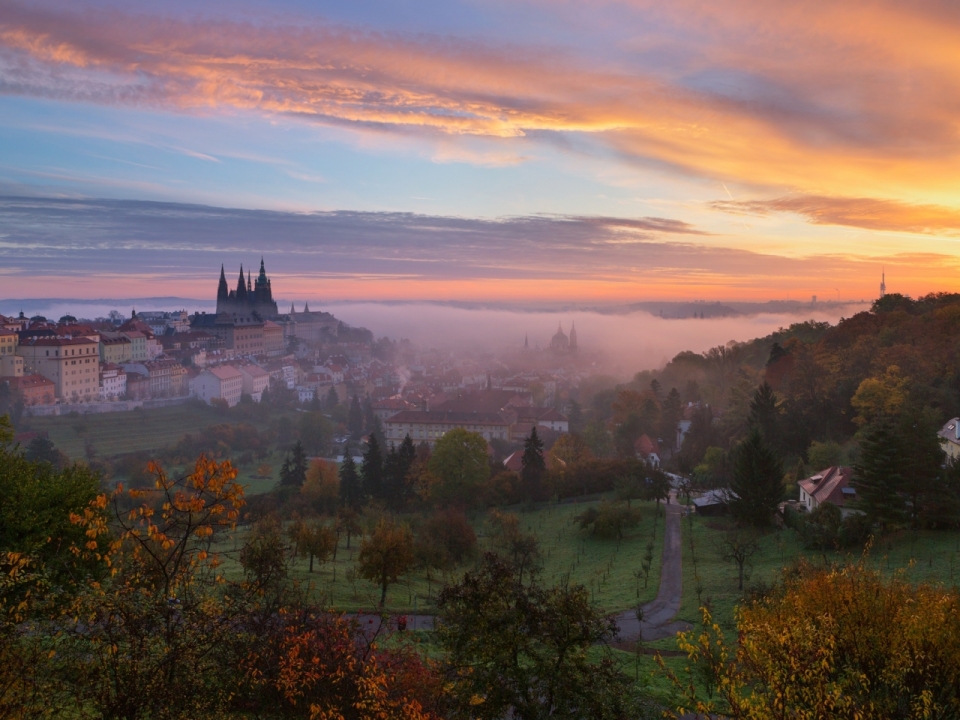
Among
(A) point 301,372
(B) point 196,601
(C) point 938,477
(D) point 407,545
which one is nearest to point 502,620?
(B) point 196,601

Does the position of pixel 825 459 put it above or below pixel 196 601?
below

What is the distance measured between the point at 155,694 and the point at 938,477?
78.8ft

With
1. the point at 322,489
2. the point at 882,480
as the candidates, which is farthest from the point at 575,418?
the point at 882,480

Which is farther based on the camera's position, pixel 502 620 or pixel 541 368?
pixel 541 368

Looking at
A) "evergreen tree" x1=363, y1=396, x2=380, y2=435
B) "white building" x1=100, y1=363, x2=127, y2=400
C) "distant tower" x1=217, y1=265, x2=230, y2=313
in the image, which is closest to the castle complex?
"distant tower" x1=217, y1=265, x2=230, y2=313

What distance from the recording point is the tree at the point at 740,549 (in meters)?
19.2

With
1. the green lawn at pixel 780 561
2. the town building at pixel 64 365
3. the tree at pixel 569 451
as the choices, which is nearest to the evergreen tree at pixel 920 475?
the green lawn at pixel 780 561

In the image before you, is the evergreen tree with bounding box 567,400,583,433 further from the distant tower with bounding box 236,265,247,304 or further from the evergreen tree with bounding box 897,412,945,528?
the distant tower with bounding box 236,265,247,304

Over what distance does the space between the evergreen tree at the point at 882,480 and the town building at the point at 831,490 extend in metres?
1.80

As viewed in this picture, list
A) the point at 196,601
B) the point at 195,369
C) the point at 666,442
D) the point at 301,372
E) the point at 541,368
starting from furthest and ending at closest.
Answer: the point at 541,368 → the point at 301,372 → the point at 195,369 → the point at 666,442 → the point at 196,601

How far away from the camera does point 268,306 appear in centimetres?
14788

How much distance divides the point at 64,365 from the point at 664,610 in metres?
82.2

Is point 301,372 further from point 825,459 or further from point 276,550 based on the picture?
point 276,550

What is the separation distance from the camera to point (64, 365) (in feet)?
263
